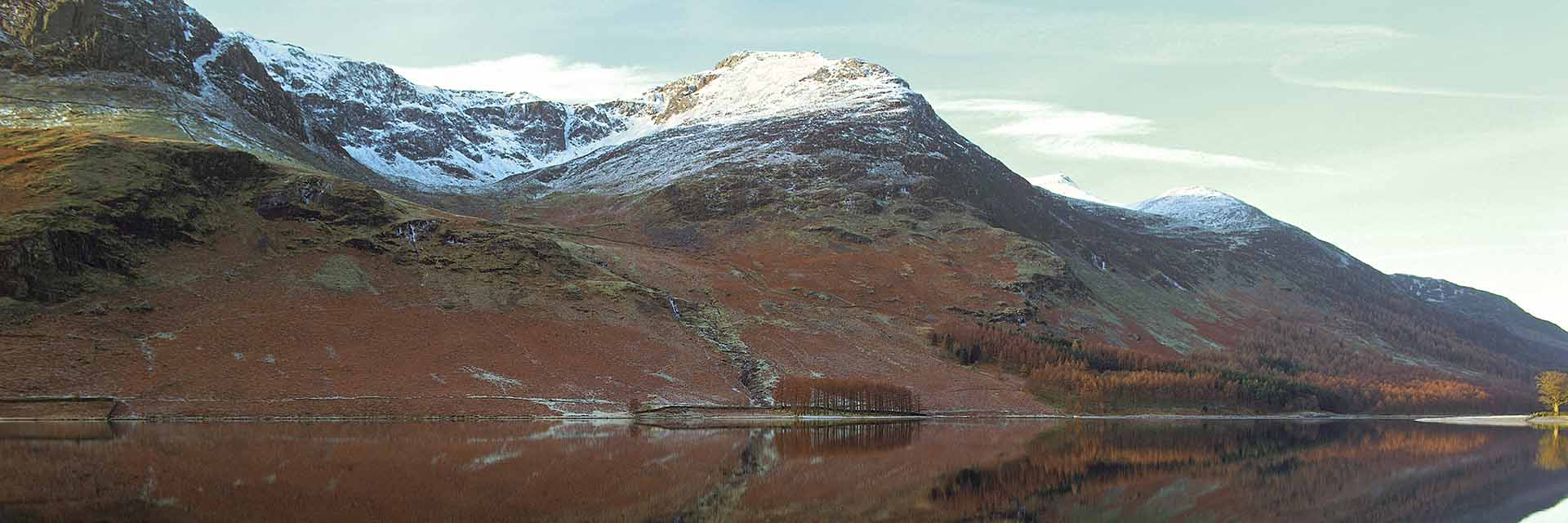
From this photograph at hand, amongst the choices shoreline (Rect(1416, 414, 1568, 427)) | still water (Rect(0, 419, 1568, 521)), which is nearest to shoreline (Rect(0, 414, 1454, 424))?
shoreline (Rect(1416, 414, 1568, 427))

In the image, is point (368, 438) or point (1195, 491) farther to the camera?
point (368, 438)

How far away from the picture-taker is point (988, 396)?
14025 centimetres

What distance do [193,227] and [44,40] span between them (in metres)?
76.3

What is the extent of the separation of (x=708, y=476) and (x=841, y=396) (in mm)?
71723

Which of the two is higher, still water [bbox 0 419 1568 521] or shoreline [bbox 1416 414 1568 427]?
still water [bbox 0 419 1568 521]

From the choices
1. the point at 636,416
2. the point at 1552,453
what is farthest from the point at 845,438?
the point at 1552,453

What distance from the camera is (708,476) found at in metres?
53.5

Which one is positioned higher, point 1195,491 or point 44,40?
point 44,40

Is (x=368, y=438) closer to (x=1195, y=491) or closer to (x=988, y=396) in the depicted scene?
(x=1195, y=491)

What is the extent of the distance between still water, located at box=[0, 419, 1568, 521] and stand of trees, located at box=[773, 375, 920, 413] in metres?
26.5

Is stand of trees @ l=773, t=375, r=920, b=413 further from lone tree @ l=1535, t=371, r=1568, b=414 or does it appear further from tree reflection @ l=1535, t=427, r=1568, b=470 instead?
lone tree @ l=1535, t=371, r=1568, b=414

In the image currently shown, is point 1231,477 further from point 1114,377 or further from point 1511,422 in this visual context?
point 1511,422

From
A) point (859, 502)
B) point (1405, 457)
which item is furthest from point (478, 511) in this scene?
point (1405, 457)

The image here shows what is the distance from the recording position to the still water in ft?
131
